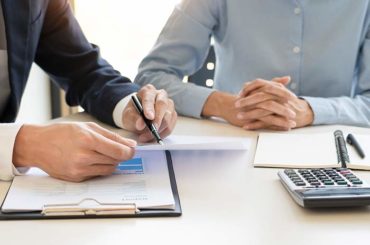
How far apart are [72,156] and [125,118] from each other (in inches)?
13.8

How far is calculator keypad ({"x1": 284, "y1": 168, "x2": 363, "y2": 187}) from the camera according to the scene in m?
0.82

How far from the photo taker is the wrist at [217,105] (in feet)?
4.26

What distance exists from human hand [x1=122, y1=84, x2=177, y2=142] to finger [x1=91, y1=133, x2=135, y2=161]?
224mm

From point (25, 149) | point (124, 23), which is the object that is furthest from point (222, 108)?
point (124, 23)

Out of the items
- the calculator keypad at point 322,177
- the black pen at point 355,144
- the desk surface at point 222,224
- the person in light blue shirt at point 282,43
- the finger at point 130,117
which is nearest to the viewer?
the desk surface at point 222,224

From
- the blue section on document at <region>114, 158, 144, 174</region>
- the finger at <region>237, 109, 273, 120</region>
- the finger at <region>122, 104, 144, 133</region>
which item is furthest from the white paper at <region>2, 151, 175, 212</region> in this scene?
the finger at <region>237, 109, 273, 120</region>

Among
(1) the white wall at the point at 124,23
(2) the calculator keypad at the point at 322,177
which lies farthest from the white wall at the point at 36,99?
(2) the calculator keypad at the point at 322,177

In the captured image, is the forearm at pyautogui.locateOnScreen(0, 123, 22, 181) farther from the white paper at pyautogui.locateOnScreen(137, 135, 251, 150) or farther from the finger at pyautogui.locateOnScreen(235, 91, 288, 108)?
the finger at pyautogui.locateOnScreen(235, 91, 288, 108)

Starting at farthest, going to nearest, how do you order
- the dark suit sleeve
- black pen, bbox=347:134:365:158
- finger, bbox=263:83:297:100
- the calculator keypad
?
the dark suit sleeve < finger, bbox=263:83:297:100 < black pen, bbox=347:134:365:158 < the calculator keypad

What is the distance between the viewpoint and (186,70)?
5.12 ft

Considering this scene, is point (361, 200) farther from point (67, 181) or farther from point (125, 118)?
point (125, 118)

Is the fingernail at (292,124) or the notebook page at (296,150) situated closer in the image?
the notebook page at (296,150)

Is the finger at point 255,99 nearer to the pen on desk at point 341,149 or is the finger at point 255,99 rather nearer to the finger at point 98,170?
the pen on desk at point 341,149

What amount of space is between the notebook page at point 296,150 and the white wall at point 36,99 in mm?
1502
